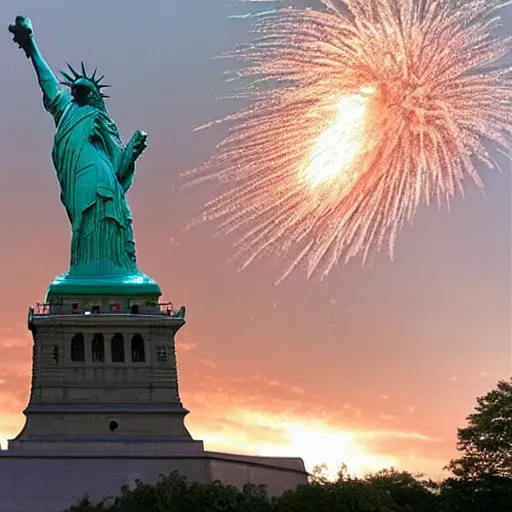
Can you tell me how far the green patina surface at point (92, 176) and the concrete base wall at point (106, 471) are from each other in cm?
864

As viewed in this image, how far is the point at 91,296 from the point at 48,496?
32.8 feet

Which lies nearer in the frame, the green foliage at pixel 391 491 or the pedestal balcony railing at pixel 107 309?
the green foliage at pixel 391 491

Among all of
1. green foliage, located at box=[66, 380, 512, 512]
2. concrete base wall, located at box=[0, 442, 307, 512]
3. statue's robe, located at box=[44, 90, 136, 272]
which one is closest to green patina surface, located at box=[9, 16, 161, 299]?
statue's robe, located at box=[44, 90, 136, 272]

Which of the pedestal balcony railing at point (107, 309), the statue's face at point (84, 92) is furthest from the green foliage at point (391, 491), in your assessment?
the statue's face at point (84, 92)

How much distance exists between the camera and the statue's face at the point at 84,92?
48719mm

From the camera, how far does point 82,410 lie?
42.6 meters

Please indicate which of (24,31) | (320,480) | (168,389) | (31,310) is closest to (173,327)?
(168,389)

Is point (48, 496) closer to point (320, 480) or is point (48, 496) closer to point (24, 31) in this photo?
point (320, 480)

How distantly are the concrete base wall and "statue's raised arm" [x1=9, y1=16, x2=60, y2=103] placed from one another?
1745 centimetres

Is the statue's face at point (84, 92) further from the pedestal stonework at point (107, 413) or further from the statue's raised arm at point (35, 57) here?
the pedestal stonework at point (107, 413)

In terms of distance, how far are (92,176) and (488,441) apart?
62.7ft

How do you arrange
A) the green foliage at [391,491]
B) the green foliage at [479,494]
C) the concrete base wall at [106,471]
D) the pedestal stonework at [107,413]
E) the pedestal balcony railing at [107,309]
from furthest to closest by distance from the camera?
the pedestal balcony railing at [107,309] → the pedestal stonework at [107,413] → the green foliage at [479,494] → the concrete base wall at [106,471] → the green foliage at [391,491]

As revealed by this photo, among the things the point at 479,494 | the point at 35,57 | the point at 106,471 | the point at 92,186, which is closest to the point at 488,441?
the point at 479,494

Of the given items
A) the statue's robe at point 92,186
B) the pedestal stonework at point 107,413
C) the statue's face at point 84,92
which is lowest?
the pedestal stonework at point 107,413
